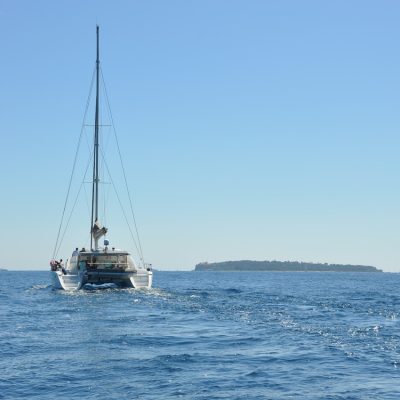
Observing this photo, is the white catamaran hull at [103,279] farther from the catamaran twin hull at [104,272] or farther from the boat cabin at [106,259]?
the boat cabin at [106,259]

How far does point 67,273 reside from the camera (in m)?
49.6

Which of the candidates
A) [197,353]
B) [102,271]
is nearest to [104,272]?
[102,271]

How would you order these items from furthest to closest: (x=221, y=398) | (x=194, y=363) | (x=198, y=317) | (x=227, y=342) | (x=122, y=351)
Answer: (x=198, y=317) < (x=227, y=342) < (x=122, y=351) < (x=194, y=363) < (x=221, y=398)

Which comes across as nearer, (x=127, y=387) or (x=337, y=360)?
(x=127, y=387)

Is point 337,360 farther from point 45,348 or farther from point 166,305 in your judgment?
point 166,305

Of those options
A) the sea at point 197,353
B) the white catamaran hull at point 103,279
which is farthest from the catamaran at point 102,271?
the sea at point 197,353

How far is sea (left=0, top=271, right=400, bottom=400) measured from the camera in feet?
49.3

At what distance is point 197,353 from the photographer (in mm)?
19750

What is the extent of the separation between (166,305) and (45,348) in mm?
15393

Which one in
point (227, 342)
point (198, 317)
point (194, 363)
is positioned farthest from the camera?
point (198, 317)

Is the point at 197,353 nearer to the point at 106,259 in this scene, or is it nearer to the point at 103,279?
the point at 103,279

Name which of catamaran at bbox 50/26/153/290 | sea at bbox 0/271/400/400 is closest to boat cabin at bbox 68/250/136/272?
catamaran at bbox 50/26/153/290

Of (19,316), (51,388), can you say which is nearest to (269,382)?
(51,388)

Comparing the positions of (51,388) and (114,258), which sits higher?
(114,258)
